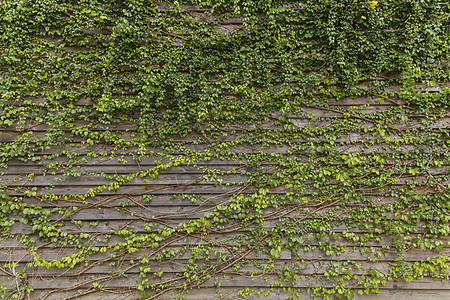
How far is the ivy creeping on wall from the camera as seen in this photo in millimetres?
Result: 2930

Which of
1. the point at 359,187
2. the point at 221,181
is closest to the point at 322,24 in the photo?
the point at 359,187

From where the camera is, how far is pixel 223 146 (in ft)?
10.0

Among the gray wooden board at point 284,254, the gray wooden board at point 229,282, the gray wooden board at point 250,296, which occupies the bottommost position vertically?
the gray wooden board at point 250,296

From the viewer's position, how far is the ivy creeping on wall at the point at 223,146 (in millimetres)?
2930

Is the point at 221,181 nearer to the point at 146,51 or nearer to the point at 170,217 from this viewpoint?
the point at 170,217

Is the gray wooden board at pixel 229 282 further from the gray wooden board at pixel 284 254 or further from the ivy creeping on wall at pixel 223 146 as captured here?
the gray wooden board at pixel 284 254

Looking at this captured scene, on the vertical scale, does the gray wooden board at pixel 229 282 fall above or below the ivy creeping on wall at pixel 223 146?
below

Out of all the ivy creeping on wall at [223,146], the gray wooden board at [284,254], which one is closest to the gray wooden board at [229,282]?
the ivy creeping on wall at [223,146]

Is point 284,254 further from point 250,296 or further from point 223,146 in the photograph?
point 223,146

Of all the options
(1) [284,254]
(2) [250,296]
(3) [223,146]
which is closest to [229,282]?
(2) [250,296]

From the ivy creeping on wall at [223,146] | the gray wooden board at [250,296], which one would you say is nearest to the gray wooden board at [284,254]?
the ivy creeping on wall at [223,146]

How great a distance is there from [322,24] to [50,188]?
3.99 metres

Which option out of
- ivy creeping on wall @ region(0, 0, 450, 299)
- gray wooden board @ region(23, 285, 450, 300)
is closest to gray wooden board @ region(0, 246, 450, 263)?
ivy creeping on wall @ region(0, 0, 450, 299)

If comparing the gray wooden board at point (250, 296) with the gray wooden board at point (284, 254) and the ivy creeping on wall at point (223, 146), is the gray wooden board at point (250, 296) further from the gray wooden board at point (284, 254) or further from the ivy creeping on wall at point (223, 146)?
the gray wooden board at point (284, 254)
